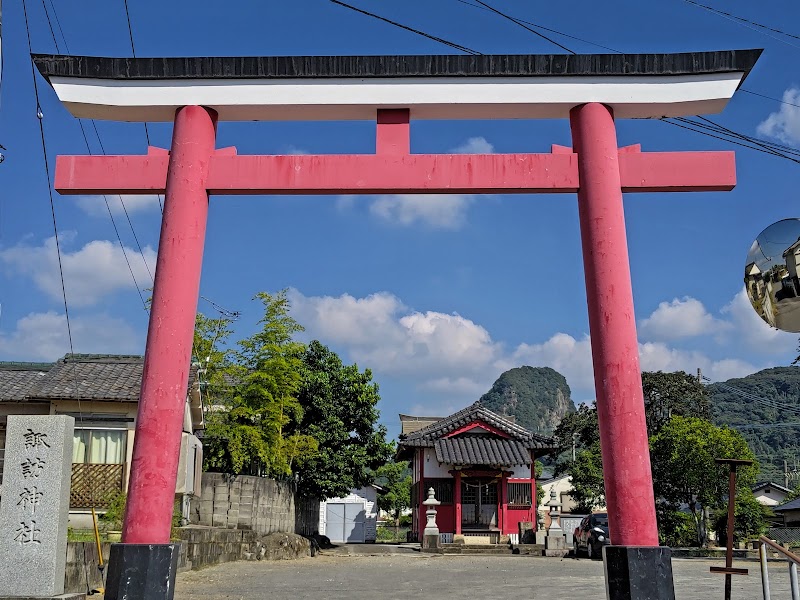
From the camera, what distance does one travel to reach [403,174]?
794 centimetres

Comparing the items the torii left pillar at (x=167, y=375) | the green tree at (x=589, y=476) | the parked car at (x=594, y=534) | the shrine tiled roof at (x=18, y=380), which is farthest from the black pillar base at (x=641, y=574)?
the green tree at (x=589, y=476)

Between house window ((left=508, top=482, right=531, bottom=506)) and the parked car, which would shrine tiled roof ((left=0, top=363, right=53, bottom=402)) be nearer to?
the parked car

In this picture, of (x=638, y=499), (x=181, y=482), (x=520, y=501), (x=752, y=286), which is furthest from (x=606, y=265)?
(x=520, y=501)

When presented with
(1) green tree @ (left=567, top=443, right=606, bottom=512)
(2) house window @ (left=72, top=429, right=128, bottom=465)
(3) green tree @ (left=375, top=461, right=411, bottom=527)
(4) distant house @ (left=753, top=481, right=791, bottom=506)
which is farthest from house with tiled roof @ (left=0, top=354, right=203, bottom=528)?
(4) distant house @ (left=753, top=481, right=791, bottom=506)

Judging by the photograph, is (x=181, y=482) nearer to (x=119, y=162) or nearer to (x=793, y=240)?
(x=119, y=162)

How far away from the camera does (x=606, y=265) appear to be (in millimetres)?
7516

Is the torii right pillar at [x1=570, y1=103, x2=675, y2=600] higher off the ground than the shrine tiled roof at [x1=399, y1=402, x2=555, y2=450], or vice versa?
the shrine tiled roof at [x1=399, y1=402, x2=555, y2=450]

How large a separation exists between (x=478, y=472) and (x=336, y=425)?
6.44 meters

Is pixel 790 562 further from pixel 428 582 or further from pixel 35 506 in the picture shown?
pixel 428 582

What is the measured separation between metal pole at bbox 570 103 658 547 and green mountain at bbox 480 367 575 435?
490 ft

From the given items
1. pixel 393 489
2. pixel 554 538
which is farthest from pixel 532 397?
pixel 554 538

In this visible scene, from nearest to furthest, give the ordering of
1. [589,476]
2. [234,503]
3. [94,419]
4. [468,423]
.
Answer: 1. [94,419]
2. [234,503]
3. [468,423]
4. [589,476]

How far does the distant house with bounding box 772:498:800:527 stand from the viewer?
1526 inches

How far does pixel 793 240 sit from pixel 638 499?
341cm
